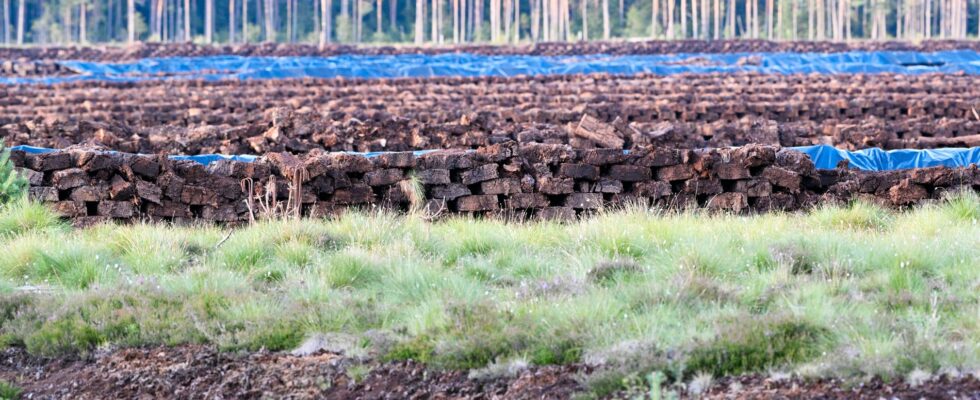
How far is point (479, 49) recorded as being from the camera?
47.7m

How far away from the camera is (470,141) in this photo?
17.0m

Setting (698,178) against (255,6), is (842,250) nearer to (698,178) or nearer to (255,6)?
(698,178)

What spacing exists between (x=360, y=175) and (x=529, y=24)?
6681 cm

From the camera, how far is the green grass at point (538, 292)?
5.84 meters

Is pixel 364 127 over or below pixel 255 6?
below

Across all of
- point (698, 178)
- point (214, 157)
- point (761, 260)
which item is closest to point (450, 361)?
point (761, 260)

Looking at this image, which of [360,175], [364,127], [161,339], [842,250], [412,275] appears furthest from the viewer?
[364,127]

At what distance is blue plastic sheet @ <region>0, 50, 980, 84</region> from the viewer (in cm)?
3656

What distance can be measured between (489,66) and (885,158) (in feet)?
85.4

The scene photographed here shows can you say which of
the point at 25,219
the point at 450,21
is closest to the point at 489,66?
the point at 25,219

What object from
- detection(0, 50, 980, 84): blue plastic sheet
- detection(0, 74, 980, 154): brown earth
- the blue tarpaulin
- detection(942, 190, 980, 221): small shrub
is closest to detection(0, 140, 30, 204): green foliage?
the blue tarpaulin

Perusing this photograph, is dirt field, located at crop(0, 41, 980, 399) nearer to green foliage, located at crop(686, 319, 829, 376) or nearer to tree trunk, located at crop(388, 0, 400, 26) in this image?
green foliage, located at crop(686, 319, 829, 376)

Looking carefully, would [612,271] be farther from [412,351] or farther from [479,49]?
[479,49]

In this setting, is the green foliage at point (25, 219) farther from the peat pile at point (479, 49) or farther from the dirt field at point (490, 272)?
the peat pile at point (479, 49)
